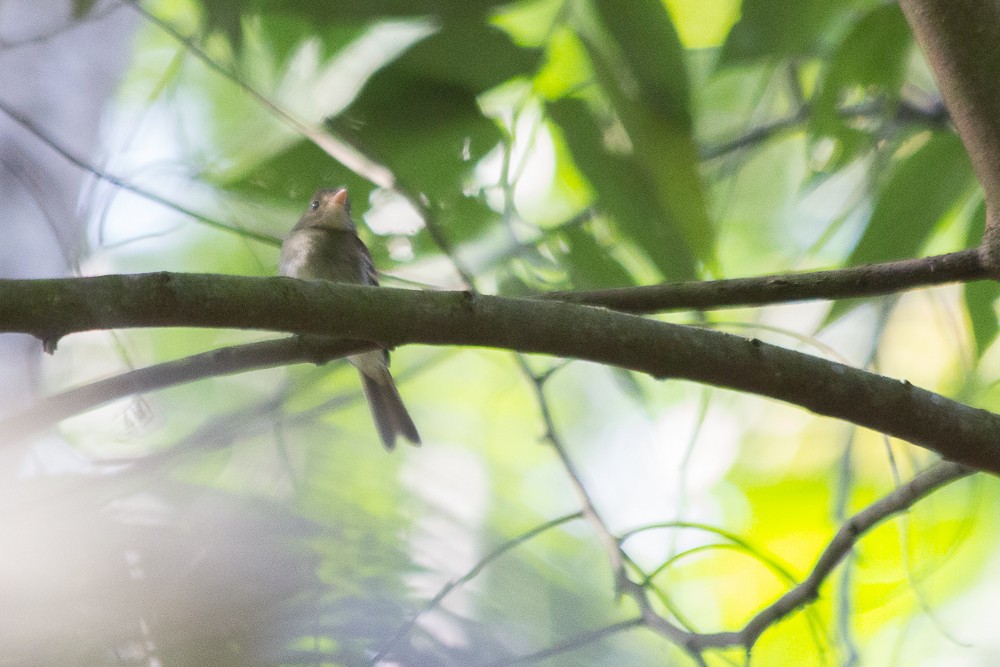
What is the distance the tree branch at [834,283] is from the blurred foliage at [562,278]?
341 mm

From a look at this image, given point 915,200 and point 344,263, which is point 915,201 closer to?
point 915,200

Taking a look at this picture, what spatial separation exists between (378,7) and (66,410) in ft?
2.06

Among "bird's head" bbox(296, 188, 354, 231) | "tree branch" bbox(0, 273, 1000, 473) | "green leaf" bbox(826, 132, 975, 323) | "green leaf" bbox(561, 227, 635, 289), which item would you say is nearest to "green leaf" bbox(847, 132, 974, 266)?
"green leaf" bbox(826, 132, 975, 323)

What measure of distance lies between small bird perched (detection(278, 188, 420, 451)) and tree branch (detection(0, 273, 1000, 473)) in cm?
29

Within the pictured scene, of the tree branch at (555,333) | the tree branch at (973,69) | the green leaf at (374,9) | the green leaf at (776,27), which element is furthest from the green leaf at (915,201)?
the green leaf at (374,9)

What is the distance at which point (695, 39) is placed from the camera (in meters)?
1.38

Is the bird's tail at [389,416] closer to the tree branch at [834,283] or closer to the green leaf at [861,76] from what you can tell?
the tree branch at [834,283]

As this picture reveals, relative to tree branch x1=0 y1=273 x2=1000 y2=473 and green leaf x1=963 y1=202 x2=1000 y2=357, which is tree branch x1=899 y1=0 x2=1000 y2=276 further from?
green leaf x1=963 y1=202 x2=1000 y2=357

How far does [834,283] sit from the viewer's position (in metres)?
0.87

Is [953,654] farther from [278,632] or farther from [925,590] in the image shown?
[278,632]

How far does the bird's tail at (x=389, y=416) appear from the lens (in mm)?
1185

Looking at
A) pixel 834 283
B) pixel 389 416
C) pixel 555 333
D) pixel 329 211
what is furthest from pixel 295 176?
pixel 834 283

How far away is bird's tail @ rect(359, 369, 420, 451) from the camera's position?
3.89 feet

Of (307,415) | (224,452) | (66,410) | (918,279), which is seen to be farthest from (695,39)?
(66,410)
